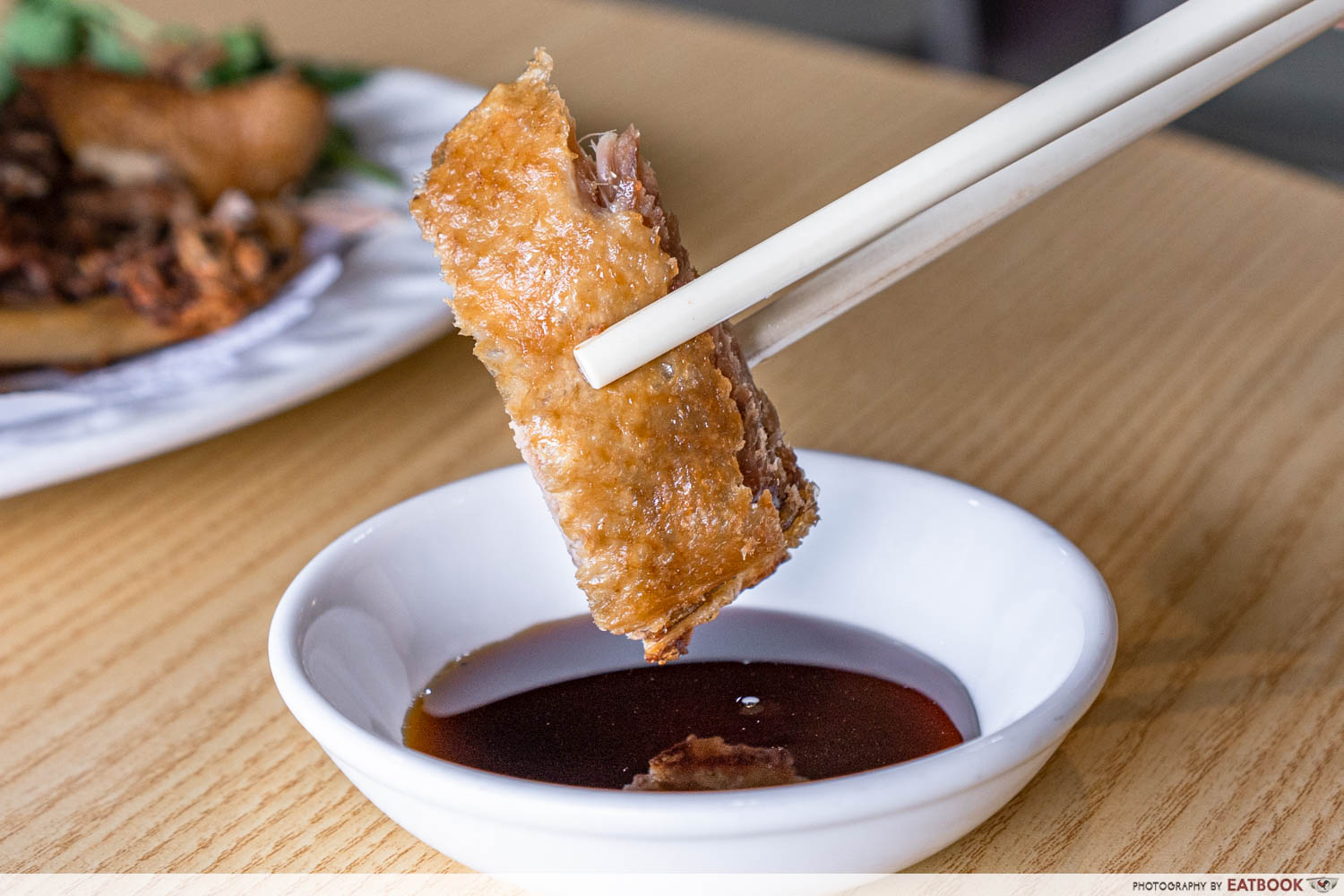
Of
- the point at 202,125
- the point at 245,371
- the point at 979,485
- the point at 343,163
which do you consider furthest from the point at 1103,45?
the point at 245,371

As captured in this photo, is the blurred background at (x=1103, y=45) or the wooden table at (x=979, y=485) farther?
the blurred background at (x=1103, y=45)

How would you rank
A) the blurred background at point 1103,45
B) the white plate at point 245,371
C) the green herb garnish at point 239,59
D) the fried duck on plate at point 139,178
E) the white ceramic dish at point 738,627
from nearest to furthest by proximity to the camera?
the white ceramic dish at point 738,627 < the white plate at point 245,371 < the fried duck on plate at point 139,178 < the green herb garnish at point 239,59 < the blurred background at point 1103,45

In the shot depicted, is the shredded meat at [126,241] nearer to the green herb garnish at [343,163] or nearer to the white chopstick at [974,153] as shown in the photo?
the green herb garnish at [343,163]

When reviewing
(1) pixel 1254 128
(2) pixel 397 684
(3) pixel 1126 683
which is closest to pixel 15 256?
(2) pixel 397 684

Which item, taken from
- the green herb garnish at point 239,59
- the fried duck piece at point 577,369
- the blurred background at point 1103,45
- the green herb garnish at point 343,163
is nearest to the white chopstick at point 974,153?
the fried duck piece at point 577,369

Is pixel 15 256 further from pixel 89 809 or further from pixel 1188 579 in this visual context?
pixel 1188 579

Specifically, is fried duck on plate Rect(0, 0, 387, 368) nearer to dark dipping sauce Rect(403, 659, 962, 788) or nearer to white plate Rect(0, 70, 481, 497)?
white plate Rect(0, 70, 481, 497)
